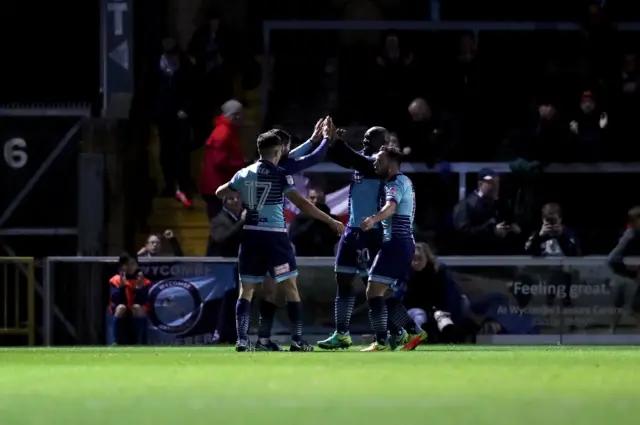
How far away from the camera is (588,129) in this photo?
21.8 meters

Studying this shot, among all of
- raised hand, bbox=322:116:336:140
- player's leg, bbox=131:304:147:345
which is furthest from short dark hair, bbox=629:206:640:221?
player's leg, bbox=131:304:147:345

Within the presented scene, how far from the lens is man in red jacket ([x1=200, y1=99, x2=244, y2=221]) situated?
70.8 ft

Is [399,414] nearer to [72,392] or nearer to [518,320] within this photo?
[72,392]

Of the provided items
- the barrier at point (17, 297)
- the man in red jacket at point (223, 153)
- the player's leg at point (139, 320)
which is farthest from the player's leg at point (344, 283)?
the man in red jacket at point (223, 153)

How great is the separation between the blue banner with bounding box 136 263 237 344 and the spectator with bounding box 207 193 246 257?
0.55 m

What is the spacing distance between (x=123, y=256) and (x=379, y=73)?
4.75 m

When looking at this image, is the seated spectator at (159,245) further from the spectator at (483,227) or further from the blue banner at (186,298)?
the spectator at (483,227)

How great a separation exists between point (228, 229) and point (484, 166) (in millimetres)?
3805

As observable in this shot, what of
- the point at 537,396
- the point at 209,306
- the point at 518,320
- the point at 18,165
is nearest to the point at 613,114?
the point at 518,320

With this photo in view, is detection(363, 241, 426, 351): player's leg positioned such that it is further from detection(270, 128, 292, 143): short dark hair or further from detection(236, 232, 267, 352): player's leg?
detection(270, 128, 292, 143): short dark hair

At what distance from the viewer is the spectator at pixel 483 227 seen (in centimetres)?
2025

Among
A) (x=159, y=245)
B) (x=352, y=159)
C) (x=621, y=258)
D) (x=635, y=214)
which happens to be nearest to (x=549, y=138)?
(x=635, y=214)

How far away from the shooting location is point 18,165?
76.3 ft

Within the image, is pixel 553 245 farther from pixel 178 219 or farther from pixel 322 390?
pixel 322 390
